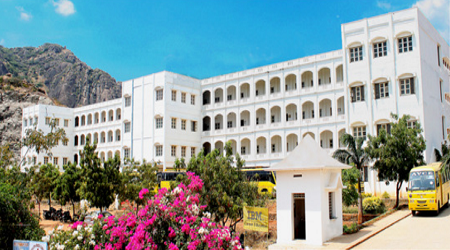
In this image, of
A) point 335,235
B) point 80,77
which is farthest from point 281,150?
point 80,77

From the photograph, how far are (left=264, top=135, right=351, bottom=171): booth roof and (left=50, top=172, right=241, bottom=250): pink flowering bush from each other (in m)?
7.15

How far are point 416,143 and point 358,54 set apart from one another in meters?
12.0

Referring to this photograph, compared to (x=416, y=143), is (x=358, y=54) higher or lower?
higher

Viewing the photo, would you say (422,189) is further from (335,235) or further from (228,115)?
(228,115)

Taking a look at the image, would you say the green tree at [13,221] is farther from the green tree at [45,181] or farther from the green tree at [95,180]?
the green tree at [45,181]

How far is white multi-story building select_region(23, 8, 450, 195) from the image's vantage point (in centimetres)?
3250

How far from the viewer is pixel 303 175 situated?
59.0 feet

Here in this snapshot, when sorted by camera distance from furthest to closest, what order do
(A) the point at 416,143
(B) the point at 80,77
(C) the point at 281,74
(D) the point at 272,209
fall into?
(B) the point at 80,77, (C) the point at 281,74, (D) the point at 272,209, (A) the point at 416,143

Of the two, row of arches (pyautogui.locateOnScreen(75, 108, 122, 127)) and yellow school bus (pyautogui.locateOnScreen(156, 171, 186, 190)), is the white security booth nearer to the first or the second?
yellow school bus (pyautogui.locateOnScreen(156, 171, 186, 190))

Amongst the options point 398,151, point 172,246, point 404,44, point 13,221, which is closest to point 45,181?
point 13,221

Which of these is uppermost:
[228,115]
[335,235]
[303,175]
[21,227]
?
[228,115]

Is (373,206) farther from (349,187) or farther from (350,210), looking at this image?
(349,187)

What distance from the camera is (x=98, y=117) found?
189 feet

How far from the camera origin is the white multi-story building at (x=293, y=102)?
3250 centimetres
